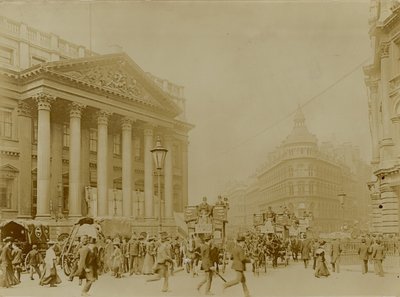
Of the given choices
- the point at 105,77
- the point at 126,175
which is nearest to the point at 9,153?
the point at 126,175

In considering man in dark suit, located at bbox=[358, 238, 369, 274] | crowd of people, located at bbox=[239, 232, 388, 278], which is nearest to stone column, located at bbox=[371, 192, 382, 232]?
crowd of people, located at bbox=[239, 232, 388, 278]

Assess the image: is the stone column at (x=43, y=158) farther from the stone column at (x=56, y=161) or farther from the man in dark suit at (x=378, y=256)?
the man in dark suit at (x=378, y=256)

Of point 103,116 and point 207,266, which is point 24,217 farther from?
point 207,266

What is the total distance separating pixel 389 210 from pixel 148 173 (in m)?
9.45

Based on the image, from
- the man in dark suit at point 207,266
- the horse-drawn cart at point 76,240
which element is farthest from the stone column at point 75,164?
the man in dark suit at point 207,266

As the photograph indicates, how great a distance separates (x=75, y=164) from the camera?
22.5 metres

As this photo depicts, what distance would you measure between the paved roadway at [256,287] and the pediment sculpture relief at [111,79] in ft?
31.9

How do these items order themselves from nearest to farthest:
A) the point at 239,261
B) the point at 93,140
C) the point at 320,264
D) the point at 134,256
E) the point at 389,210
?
the point at 239,261 → the point at 320,264 → the point at 134,256 → the point at 389,210 → the point at 93,140

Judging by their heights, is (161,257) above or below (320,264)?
above

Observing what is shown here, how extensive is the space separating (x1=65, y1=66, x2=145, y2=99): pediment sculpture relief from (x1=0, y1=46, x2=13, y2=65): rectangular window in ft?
7.92

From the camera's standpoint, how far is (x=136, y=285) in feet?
44.1

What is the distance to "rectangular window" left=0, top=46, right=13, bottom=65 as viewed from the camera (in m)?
19.9

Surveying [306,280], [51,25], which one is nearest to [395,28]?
[306,280]

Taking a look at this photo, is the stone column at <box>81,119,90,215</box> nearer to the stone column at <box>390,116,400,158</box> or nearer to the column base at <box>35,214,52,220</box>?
the column base at <box>35,214,52,220</box>
